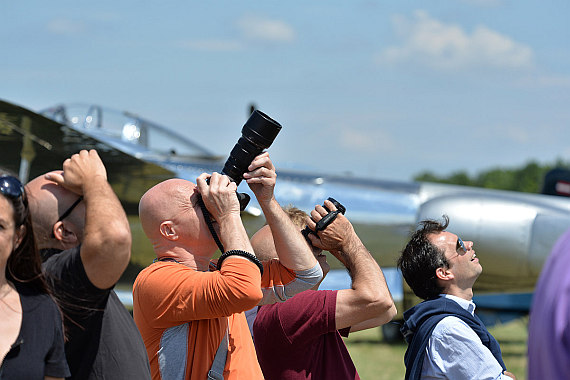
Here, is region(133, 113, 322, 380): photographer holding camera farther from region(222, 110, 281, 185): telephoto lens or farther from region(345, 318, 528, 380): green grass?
region(345, 318, 528, 380): green grass

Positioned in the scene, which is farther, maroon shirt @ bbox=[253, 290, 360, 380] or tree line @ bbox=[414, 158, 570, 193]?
tree line @ bbox=[414, 158, 570, 193]

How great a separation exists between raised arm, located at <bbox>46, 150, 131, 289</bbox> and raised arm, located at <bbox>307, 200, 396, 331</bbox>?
937mm

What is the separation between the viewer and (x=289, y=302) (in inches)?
98.2

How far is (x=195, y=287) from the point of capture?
2092 mm

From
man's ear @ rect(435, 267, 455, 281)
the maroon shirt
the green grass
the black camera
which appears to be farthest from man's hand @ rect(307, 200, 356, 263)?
the green grass

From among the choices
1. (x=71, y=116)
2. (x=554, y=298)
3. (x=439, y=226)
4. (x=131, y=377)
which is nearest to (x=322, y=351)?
(x=439, y=226)

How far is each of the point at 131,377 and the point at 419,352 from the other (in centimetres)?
111

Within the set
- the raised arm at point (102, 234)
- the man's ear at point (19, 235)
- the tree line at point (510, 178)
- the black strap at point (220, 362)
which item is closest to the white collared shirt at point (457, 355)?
the black strap at point (220, 362)

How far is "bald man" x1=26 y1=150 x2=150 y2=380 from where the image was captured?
5.60ft

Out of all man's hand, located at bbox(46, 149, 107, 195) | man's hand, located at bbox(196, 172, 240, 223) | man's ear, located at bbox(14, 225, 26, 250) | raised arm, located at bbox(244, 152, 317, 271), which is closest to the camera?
man's ear, located at bbox(14, 225, 26, 250)


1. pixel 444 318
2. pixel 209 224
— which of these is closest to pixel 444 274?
pixel 444 318

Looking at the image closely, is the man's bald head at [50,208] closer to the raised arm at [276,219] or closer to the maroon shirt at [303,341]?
the raised arm at [276,219]

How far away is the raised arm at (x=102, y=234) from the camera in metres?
1.69

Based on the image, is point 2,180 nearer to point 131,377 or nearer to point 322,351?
point 131,377
